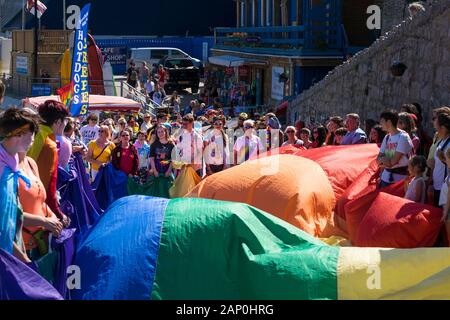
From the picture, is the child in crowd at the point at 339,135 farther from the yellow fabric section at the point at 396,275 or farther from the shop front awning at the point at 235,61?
the shop front awning at the point at 235,61

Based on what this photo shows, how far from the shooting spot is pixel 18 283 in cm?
472

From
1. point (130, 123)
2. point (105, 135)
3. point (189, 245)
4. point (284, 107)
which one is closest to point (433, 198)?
point (189, 245)

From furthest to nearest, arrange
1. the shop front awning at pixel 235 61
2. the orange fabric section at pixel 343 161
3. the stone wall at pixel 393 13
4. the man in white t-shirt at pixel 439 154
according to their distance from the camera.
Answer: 1. the shop front awning at pixel 235 61
2. the stone wall at pixel 393 13
3. the orange fabric section at pixel 343 161
4. the man in white t-shirt at pixel 439 154

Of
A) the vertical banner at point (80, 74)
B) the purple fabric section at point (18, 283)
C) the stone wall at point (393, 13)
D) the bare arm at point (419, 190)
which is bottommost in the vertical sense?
the purple fabric section at point (18, 283)

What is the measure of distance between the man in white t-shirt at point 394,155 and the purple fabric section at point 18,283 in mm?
4854

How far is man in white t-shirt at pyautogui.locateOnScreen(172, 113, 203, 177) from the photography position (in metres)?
12.4

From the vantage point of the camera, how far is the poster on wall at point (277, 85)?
85.7ft

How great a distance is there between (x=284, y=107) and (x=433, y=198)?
667 inches

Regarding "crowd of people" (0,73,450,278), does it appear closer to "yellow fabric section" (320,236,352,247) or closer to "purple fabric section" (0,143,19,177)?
"purple fabric section" (0,143,19,177)

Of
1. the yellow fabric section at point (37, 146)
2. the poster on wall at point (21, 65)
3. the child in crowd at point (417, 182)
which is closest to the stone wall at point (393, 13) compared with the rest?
the child in crowd at point (417, 182)

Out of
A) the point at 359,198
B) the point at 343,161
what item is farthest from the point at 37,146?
the point at 343,161

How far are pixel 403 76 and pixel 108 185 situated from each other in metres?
5.27

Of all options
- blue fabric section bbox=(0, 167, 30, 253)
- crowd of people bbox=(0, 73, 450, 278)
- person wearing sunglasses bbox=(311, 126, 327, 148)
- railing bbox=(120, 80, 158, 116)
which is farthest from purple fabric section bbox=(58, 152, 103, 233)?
railing bbox=(120, 80, 158, 116)

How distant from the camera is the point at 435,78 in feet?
39.0
